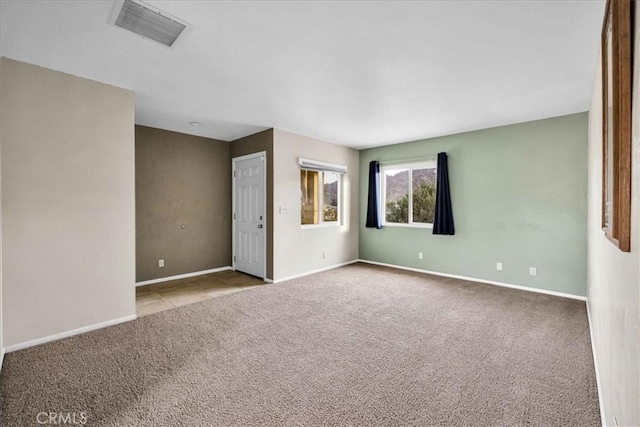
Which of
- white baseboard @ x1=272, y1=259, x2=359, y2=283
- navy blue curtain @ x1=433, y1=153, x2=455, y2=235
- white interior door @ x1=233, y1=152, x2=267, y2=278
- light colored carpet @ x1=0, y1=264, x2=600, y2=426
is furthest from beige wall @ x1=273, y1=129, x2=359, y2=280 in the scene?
navy blue curtain @ x1=433, y1=153, x2=455, y2=235

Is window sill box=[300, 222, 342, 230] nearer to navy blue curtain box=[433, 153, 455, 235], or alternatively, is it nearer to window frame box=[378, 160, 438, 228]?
window frame box=[378, 160, 438, 228]

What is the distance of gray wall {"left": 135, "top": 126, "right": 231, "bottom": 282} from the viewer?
456 cm

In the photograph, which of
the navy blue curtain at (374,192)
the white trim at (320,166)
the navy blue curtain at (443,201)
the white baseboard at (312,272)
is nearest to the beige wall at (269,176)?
the white baseboard at (312,272)

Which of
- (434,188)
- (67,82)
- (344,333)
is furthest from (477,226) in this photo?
(67,82)

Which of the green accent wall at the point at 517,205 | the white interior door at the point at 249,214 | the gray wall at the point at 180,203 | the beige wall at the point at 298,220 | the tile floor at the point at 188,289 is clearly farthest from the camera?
the white interior door at the point at 249,214

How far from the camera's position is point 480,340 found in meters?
2.72

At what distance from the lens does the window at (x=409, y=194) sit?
17.5 feet

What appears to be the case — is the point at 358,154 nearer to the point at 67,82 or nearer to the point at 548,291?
the point at 548,291

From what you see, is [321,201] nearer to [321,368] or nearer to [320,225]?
[320,225]

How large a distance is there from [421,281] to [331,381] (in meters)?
3.05

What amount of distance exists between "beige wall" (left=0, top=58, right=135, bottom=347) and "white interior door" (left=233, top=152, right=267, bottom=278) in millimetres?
1985

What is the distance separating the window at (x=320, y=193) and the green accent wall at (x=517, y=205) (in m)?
1.50

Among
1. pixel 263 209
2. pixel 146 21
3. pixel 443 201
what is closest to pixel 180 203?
pixel 263 209

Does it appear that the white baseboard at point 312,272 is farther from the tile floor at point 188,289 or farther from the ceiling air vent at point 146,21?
the ceiling air vent at point 146,21
